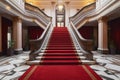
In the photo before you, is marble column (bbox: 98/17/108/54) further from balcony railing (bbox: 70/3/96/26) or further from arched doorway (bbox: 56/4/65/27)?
arched doorway (bbox: 56/4/65/27)

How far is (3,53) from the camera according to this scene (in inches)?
422

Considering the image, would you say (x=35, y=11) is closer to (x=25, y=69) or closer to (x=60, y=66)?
(x=60, y=66)

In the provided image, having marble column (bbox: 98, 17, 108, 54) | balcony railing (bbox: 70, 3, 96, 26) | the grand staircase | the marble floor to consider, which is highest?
balcony railing (bbox: 70, 3, 96, 26)

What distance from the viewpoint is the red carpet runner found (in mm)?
4566

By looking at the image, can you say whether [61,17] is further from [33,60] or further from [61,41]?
[33,60]

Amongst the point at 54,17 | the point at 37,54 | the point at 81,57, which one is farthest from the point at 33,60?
the point at 54,17

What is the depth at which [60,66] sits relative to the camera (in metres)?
5.98

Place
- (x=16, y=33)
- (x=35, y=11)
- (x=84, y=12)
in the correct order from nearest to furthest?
1. (x=16, y=33)
2. (x=84, y=12)
3. (x=35, y=11)

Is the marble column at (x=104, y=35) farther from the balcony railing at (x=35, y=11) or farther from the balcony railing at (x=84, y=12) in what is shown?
the balcony railing at (x=35, y=11)

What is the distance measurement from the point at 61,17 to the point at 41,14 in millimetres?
5487

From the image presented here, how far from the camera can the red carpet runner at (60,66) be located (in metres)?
4.57

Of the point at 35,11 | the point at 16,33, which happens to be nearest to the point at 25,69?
the point at 16,33

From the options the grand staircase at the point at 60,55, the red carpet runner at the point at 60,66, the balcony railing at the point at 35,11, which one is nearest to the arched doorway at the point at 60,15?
the balcony railing at the point at 35,11

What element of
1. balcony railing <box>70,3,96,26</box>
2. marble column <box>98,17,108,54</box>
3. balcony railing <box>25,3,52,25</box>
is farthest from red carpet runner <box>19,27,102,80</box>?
balcony railing <box>25,3,52,25</box>
